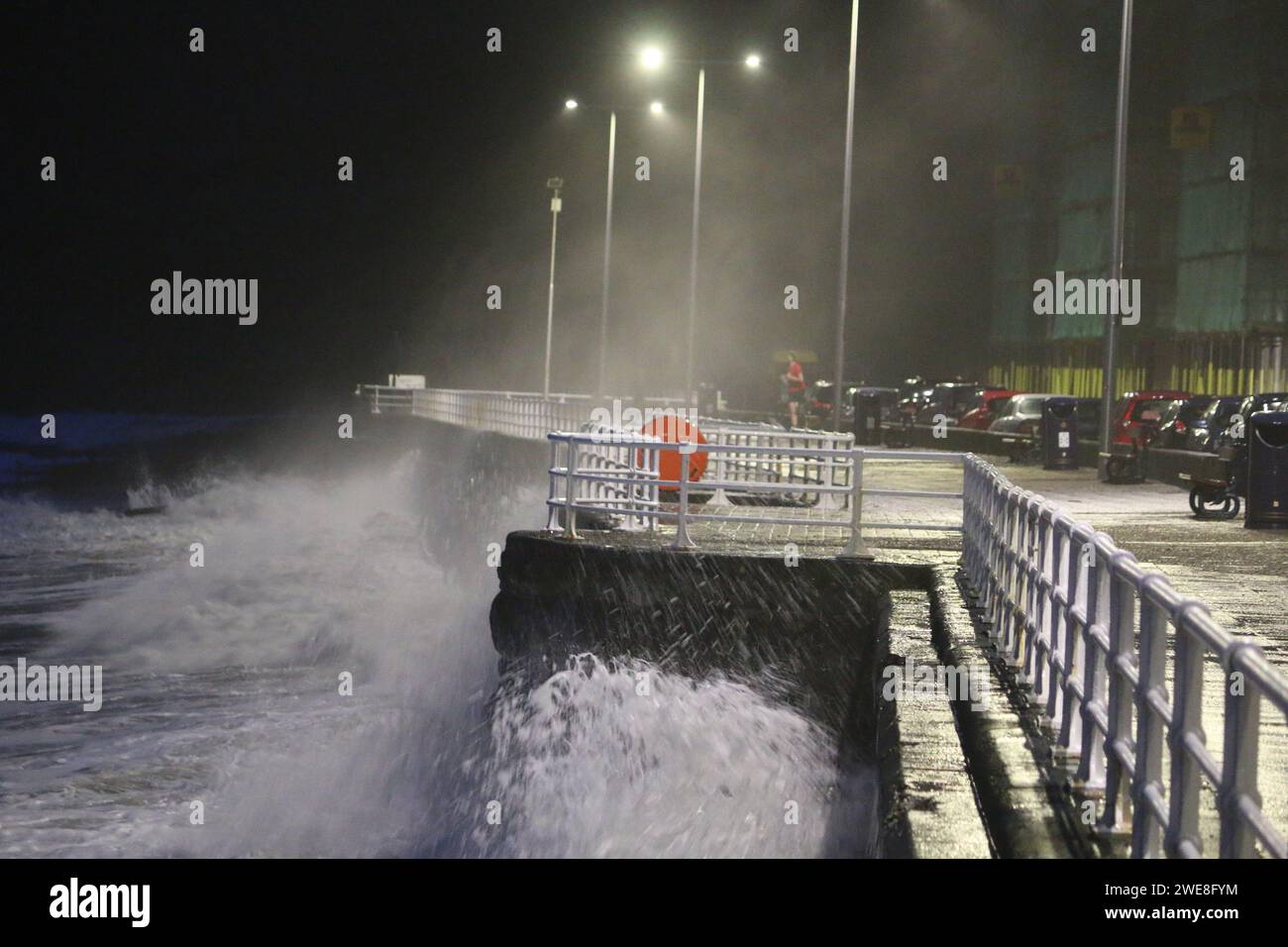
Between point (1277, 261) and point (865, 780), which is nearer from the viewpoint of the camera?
point (865, 780)

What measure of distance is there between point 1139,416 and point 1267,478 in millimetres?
12696

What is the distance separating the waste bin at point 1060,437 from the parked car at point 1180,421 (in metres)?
2.60

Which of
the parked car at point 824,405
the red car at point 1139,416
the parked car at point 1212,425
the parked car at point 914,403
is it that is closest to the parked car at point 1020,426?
the red car at point 1139,416

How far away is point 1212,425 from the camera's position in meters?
26.3

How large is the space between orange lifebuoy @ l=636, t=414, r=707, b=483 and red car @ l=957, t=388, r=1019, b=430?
66.0 feet

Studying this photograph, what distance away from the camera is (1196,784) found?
498 centimetres

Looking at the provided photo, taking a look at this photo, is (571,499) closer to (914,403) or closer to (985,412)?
(985,412)

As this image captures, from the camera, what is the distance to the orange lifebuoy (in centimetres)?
2105

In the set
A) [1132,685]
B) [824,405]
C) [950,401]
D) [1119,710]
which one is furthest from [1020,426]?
[1132,685]

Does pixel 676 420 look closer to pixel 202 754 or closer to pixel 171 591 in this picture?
pixel 202 754

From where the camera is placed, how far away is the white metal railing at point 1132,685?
4.39 metres

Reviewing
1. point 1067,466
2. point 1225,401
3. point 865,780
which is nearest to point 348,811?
point 865,780
